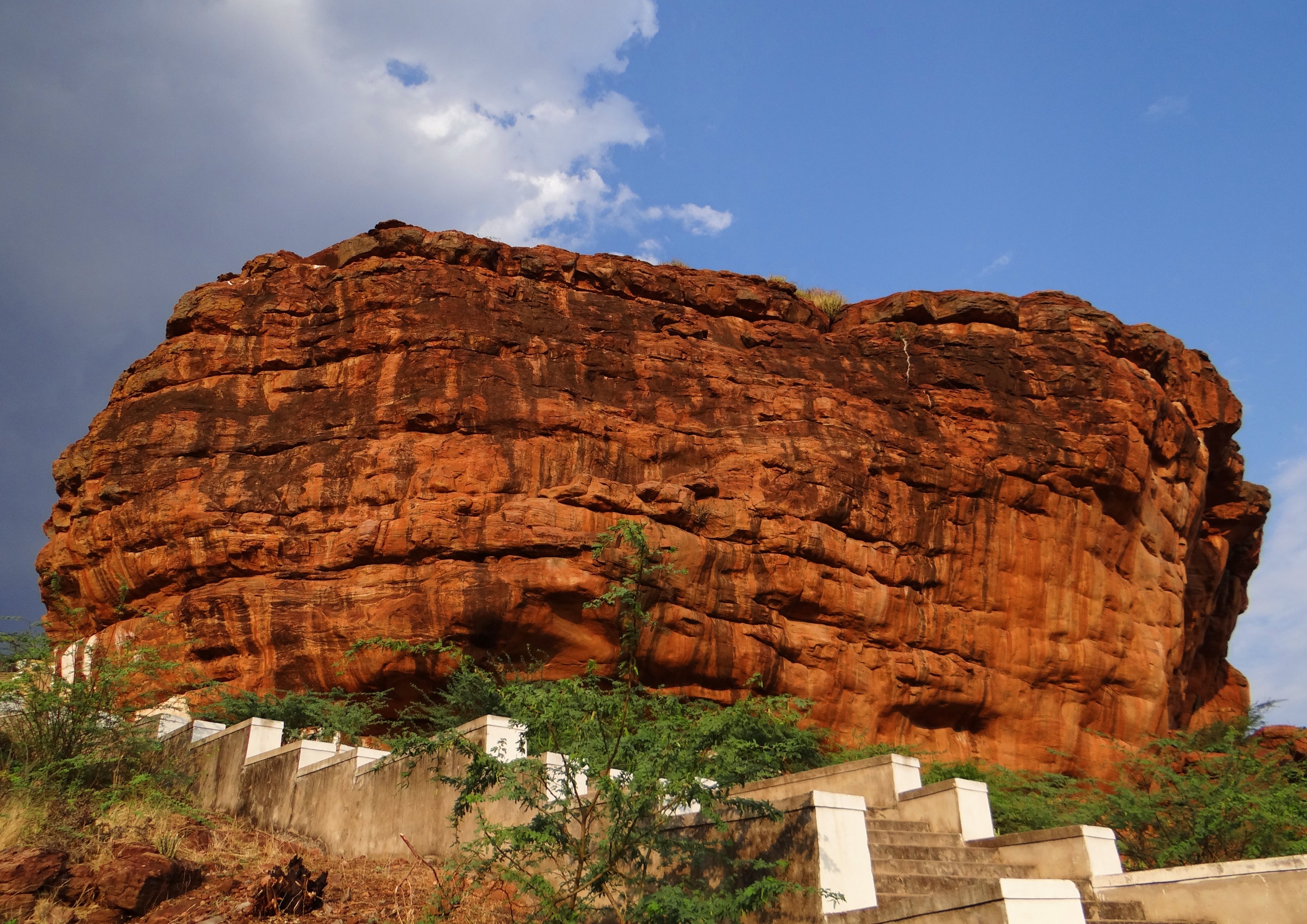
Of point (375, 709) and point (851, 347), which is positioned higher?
point (851, 347)

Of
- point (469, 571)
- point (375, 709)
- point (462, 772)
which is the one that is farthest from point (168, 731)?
point (462, 772)

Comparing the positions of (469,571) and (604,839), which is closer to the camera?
(604,839)

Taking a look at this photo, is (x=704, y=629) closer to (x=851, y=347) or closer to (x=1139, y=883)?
(x=851, y=347)

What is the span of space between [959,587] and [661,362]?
9.05 m

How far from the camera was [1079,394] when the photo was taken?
2742 cm

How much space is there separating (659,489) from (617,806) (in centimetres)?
1493

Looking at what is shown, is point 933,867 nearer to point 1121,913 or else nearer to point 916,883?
point 916,883

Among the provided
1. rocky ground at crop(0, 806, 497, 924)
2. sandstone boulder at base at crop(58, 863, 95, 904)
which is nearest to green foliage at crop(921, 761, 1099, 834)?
rocky ground at crop(0, 806, 497, 924)

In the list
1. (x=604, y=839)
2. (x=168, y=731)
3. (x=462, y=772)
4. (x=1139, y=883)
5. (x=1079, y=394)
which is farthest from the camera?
(x=1079, y=394)

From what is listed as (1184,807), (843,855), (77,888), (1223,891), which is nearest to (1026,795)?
(1184,807)

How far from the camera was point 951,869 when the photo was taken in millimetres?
10195

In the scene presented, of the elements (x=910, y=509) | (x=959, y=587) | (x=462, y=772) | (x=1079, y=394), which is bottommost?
(x=462, y=772)

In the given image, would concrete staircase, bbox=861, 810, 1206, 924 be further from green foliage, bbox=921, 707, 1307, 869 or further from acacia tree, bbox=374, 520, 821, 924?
green foliage, bbox=921, 707, 1307, 869

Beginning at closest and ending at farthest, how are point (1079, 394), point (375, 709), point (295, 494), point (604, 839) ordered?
point (604, 839) → point (375, 709) → point (295, 494) → point (1079, 394)
